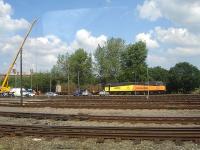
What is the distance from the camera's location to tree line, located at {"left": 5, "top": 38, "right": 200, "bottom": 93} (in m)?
125

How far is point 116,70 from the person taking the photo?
424ft

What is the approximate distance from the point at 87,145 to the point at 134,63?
115329 mm

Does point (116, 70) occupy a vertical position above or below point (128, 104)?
above

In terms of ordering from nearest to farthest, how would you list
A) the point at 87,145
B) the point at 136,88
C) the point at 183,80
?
the point at 87,145 < the point at 136,88 < the point at 183,80

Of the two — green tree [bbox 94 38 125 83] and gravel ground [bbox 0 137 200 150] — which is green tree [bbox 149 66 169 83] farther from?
gravel ground [bbox 0 137 200 150]

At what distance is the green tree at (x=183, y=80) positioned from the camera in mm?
123188

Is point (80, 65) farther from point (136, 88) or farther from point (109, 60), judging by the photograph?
point (136, 88)

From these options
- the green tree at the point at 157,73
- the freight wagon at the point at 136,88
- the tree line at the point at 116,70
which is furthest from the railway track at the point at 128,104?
the green tree at the point at 157,73

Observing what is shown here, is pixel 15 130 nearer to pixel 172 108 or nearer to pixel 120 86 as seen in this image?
pixel 172 108

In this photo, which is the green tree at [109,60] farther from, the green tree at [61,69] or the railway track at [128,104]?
the railway track at [128,104]

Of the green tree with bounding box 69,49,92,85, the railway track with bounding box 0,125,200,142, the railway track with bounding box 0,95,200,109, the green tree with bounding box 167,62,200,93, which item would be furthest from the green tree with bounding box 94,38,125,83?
the railway track with bounding box 0,125,200,142

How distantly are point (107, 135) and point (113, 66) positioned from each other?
114m

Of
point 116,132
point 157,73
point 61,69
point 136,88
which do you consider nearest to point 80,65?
point 61,69

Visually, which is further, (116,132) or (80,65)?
(80,65)
